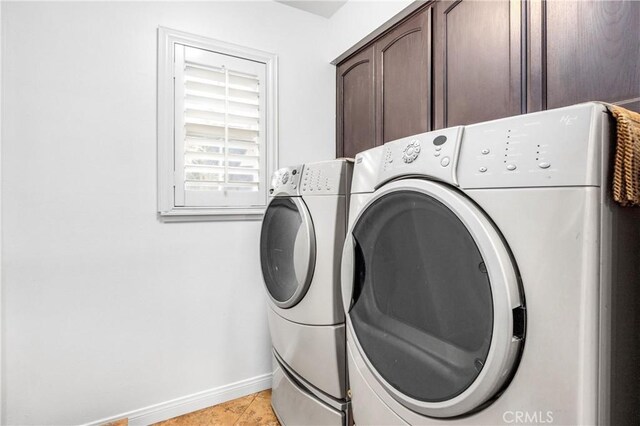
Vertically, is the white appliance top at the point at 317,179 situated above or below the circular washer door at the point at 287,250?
above

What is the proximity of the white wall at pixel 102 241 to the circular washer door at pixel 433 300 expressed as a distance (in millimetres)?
1105

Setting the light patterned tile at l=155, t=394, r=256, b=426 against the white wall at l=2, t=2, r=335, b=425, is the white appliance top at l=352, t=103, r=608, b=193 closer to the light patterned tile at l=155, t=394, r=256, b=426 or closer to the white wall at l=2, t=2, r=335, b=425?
the white wall at l=2, t=2, r=335, b=425

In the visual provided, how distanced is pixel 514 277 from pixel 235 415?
5.36 ft

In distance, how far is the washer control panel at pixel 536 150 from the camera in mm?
520

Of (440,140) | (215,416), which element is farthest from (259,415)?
(440,140)

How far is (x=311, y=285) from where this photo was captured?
121cm

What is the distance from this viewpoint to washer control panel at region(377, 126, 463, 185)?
696 millimetres

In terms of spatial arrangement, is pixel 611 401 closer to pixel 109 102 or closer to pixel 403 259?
pixel 403 259

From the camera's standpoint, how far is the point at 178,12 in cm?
164

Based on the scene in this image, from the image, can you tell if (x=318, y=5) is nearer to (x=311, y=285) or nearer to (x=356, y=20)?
(x=356, y=20)

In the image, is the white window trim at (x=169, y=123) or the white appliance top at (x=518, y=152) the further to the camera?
the white window trim at (x=169, y=123)

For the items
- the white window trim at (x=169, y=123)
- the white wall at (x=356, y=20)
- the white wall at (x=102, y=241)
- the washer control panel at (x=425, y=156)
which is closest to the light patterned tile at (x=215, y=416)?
the white wall at (x=102, y=241)

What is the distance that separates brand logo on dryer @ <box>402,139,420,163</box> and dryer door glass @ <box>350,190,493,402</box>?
0.09 meters

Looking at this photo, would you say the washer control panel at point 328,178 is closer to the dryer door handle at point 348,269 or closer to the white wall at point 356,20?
the dryer door handle at point 348,269
